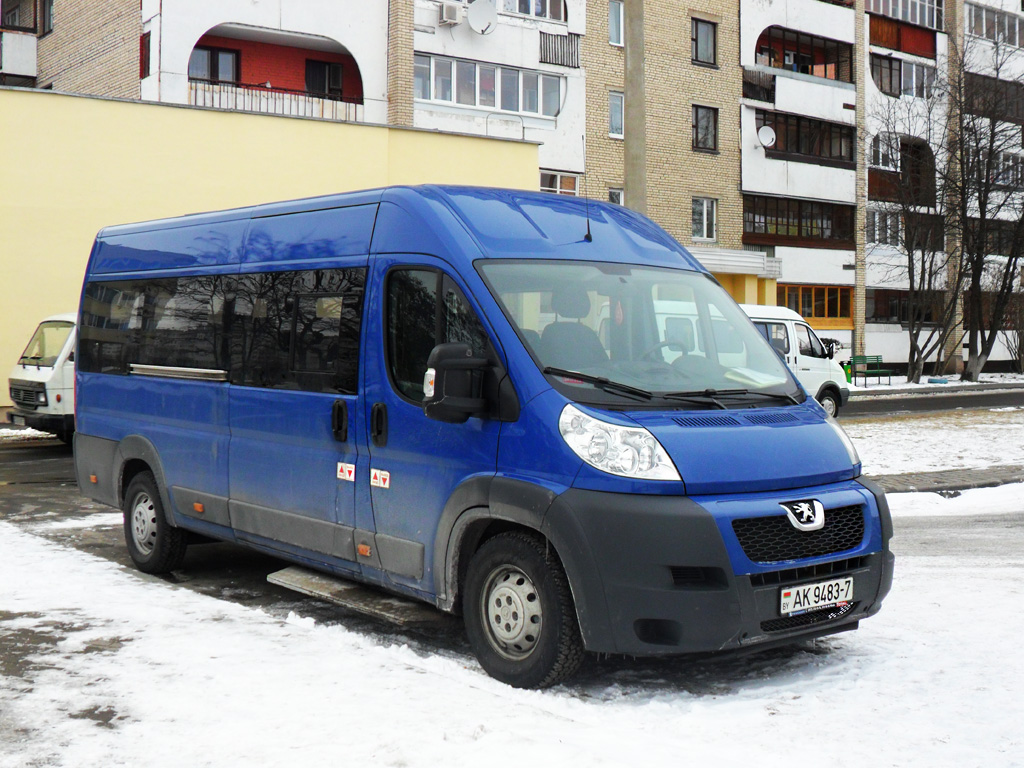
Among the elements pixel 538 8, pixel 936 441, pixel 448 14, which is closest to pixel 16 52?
pixel 448 14

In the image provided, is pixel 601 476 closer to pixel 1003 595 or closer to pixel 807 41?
pixel 1003 595

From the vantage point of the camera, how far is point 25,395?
1689 cm

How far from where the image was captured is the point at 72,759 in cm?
443

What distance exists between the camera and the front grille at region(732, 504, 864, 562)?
5086mm

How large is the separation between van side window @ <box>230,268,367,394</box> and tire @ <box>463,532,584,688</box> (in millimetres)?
1448

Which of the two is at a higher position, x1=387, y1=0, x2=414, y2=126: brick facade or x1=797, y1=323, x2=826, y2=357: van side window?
x1=387, y1=0, x2=414, y2=126: brick facade

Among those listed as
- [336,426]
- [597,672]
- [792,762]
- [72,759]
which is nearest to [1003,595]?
[597,672]

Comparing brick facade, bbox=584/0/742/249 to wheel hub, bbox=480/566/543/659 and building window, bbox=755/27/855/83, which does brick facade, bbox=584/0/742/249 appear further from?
wheel hub, bbox=480/566/543/659

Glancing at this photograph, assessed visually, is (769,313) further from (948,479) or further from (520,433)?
(520,433)

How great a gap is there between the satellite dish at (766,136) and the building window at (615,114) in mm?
6968

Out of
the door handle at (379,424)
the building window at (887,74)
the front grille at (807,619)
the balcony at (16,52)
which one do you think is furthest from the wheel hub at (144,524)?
the building window at (887,74)

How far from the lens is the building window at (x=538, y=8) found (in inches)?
1412

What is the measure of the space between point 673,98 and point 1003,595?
36351 mm

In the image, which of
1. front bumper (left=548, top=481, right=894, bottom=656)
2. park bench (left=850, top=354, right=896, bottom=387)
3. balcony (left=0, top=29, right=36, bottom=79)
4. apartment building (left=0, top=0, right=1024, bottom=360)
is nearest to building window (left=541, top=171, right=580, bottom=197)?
apartment building (left=0, top=0, right=1024, bottom=360)
